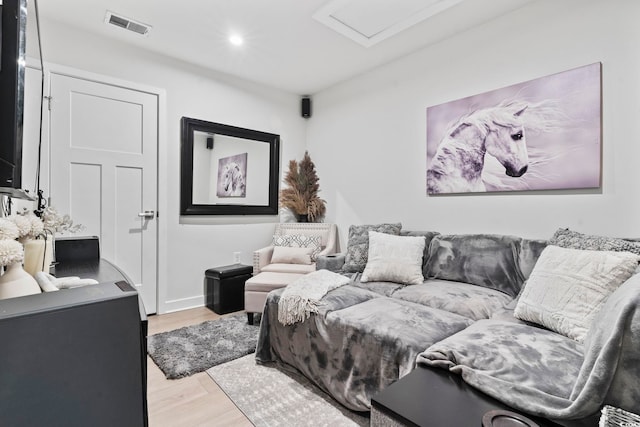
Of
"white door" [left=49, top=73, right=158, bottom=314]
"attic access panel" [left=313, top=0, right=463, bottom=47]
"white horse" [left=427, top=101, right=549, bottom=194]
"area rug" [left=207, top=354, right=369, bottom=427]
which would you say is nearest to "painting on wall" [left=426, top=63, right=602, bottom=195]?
"white horse" [left=427, top=101, right=549, bottom=194]

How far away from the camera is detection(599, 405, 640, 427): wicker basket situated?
777 mm

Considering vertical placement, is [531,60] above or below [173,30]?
below

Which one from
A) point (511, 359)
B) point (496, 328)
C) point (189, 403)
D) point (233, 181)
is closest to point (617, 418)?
point (511, 359)

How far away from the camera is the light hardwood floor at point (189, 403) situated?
1.59m

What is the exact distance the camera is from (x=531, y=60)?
2322 mm

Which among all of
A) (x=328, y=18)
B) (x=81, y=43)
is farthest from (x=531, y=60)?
(x=81, y=43)

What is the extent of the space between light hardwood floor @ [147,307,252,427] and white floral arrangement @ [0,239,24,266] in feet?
3.79

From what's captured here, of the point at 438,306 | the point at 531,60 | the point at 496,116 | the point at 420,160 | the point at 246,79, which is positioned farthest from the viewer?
the point at 246,79

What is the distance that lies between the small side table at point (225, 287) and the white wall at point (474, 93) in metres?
1.29

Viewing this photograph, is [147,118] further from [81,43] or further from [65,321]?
[65,321]

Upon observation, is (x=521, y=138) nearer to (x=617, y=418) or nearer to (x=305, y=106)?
(x=617, y=418)

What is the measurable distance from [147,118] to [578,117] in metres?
3.51

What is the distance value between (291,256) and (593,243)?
239 cm

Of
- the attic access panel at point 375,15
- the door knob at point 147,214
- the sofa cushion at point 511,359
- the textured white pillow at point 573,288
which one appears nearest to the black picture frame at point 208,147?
the door knob at point 147,214
